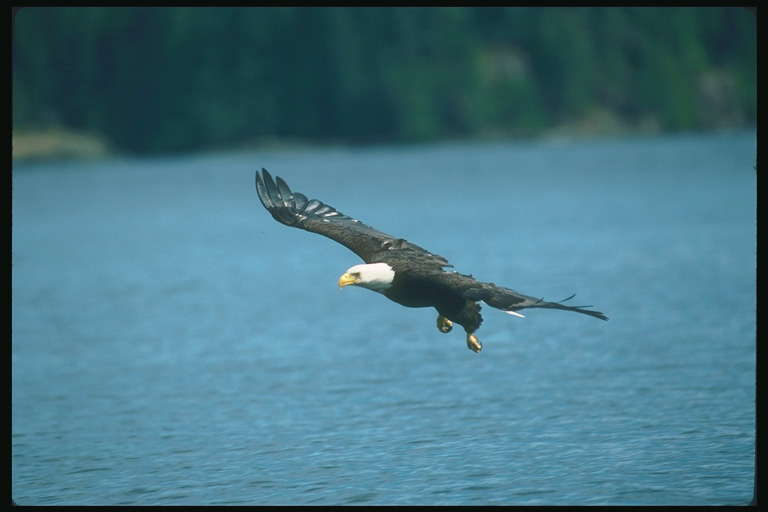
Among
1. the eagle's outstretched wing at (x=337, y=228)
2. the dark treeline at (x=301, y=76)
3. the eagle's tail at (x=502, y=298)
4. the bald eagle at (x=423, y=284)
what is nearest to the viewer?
the eagle's tail at (x=502, y=298)

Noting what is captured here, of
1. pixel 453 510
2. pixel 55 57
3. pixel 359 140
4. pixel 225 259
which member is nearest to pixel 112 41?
pixel 55 57

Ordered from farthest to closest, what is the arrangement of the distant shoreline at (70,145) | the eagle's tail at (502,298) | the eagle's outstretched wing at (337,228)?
the distant shoreline at (70,145), the eagle's outstretched wing at (337,228), the eagle's tail at (502,298)

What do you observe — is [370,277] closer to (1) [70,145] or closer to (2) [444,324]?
(2) [444,324]

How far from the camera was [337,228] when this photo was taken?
1219cm

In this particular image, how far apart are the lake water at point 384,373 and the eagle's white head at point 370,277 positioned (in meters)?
2.33

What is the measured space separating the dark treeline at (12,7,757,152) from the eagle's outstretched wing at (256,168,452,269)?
7696 centimetres

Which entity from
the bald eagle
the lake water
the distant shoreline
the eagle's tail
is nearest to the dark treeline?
the distant shoreline

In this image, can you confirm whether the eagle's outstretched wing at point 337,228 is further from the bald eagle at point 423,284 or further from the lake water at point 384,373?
the lake water at point 384,373

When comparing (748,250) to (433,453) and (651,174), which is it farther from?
(651,174)

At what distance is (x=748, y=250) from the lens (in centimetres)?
3014

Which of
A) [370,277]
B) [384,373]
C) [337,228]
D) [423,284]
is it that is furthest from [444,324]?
[384,373]

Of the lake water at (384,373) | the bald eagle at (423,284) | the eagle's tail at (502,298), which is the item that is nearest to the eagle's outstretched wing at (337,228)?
the bald eagle at (423,284)

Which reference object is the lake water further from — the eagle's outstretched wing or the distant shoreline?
the distant shoreline

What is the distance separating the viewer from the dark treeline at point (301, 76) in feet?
297
